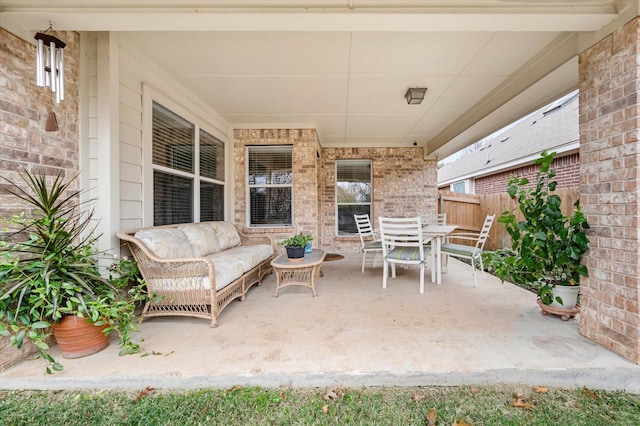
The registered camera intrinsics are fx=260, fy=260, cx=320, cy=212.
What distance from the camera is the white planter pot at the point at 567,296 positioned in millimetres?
2250

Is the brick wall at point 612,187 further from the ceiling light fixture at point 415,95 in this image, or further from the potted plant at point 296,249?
the potted plant at point 296,249

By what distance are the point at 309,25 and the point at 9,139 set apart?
7.06 feet

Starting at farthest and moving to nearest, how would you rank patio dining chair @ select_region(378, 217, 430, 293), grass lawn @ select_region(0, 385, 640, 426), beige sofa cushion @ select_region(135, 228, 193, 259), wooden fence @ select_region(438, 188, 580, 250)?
wooden fence @ select_region(438, 188, 580, 250) < patio dining chair @ select_region(378, 217, 430, 293) < beige sofa cushion @ select_region(135, 228, 193, 259) < grass lawn @ select_region(0, 385, 640, 426)

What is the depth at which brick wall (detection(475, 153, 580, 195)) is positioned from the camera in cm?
528

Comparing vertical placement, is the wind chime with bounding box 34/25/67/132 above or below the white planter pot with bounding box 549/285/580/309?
above

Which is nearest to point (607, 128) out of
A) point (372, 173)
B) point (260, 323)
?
point (260, 323)

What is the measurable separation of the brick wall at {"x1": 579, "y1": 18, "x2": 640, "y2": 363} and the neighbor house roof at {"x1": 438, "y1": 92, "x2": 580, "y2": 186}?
2729 millimetres

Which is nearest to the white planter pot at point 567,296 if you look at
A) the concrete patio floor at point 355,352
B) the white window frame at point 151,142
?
the concrete patio floor at point 355,352

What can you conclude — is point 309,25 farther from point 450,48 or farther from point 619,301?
point 619,301

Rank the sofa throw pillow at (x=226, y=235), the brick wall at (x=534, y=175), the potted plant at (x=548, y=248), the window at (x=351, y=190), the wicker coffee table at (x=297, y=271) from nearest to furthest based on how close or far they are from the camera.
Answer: the potted plant at (x=548, y=248)
the wicker coffee table at (x=297, y=271)
the sofa throw pillow at (x=226, y=235)
the brick wall at (x=534, y=175)
the window at (x=351, y=190)

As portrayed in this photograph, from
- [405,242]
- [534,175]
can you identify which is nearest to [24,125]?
[405,242]

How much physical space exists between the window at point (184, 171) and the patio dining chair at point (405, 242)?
2646 millimetres

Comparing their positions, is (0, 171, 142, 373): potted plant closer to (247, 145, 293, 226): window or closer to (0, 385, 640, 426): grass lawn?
(0, 385, 640, 426): grass lawn

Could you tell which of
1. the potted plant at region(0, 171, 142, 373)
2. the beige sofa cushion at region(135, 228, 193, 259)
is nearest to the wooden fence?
the beige sofa cushion at region(135, 228, 193, 259)
